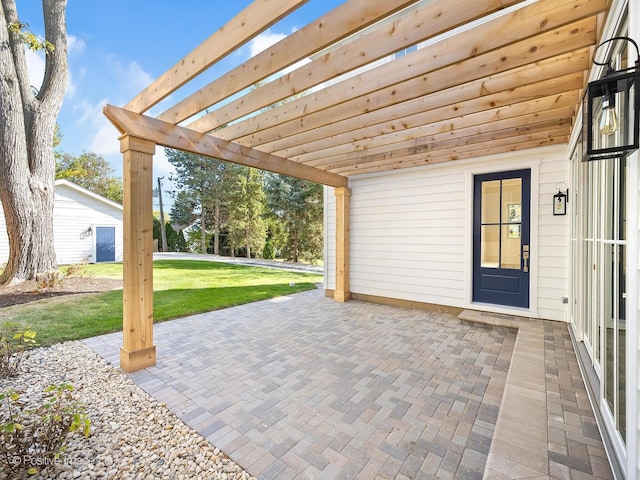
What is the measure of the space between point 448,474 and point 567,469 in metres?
0.60

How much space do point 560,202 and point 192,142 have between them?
4996 mm

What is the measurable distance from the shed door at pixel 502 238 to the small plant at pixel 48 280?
8.68 meters

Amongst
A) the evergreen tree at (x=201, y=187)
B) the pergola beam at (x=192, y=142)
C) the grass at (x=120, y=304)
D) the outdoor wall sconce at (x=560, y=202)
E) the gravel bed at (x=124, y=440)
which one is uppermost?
the evergreen tree at (x=201, y=187)

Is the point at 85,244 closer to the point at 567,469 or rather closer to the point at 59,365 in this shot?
the point at 59,365

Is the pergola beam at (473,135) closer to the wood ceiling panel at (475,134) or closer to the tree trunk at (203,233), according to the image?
the wood ceiling panel at (475,134)

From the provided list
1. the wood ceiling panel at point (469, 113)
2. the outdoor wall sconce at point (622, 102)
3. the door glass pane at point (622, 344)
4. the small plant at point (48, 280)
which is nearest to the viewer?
the outdoor wall sconce at point (622, 102)

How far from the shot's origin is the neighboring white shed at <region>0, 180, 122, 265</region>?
11.7 m

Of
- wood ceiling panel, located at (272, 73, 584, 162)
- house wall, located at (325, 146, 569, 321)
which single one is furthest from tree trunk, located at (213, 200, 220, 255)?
wood ceiling panel, located at (272, 73, 584, 162)

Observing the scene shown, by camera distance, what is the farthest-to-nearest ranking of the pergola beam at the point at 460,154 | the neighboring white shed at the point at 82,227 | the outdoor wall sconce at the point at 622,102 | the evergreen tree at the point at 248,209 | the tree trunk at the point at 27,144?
the evergreen tree at the point at 248,209 → the neighboring white shed at the point at 82,227 → the tree trunk at the point at 27,144 → the pergola beam at the point at 460,154 → the outdoor wall sconce at the point at 622,102

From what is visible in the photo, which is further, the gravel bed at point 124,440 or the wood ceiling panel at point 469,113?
the wood ceiling panel at point 469,113

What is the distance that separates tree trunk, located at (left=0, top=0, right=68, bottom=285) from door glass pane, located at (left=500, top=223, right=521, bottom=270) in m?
9.71

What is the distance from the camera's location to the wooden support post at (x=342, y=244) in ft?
20.0

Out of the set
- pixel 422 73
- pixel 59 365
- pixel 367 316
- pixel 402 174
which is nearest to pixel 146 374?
pixel 59 365

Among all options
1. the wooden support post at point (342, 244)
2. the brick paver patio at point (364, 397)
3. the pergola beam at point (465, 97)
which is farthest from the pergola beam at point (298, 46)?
the wooden support post at point (342, 244)
